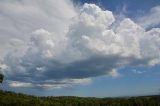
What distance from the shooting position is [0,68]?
184 m

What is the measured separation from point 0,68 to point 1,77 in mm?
5671

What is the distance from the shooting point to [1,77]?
18500cm
